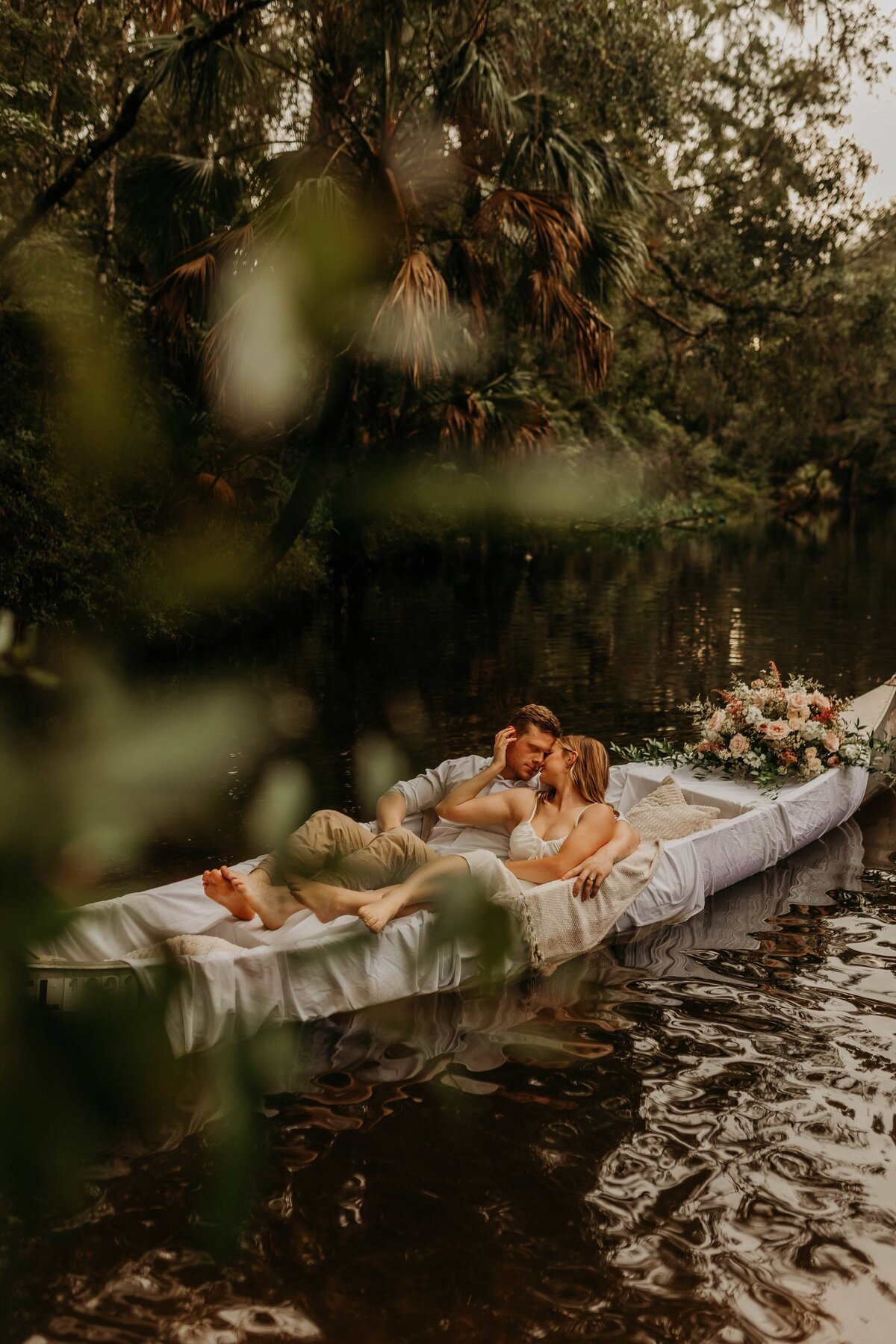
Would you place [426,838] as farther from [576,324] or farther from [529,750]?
[576,324]

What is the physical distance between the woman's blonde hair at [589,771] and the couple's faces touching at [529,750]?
0.16m

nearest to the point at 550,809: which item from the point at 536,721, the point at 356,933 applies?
the point at 536,721

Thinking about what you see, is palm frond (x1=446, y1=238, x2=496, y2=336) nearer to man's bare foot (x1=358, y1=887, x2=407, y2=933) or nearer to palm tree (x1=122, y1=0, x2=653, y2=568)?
palm tree (x1=122, y1=0, x2=653, y2=568)

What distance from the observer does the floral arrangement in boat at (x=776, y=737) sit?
6.85m

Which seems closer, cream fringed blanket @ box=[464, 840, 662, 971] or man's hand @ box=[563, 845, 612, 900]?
cream fringed blanket @ box=[464, 840, 662, 971]

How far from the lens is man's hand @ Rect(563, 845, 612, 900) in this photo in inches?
199

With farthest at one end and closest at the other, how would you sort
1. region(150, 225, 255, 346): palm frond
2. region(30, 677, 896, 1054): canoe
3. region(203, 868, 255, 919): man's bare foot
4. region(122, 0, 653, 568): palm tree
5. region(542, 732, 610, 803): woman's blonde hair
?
region(150, 225, 255, 346): palm frond → region(122, 0, 653, 568): palm tree → region(542, 732, 610, 803): woman's blonde hair → region(203, 868, 255, 919): man's bare foot → region(30, 677, 896, 1054): canoe

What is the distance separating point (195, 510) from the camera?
1662 millimetres

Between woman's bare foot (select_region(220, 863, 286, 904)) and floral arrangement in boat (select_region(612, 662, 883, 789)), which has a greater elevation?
floral arrangement in boat (select_region(612, 662, 883, 789))

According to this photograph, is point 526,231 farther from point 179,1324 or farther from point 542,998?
point 179,1324

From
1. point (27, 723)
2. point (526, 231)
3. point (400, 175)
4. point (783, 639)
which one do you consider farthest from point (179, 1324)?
point (783, 639)

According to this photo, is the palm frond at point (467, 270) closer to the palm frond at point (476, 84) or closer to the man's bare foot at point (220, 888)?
the palm frond at point (476, 84)

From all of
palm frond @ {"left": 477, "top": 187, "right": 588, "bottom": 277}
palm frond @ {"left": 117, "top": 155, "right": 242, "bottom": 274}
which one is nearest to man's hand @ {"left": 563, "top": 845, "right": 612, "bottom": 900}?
palm frond @ {"left": 477, "top": 187, "right": 588, "bottom": 277}

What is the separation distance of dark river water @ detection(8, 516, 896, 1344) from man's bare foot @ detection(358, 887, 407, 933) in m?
0.26
